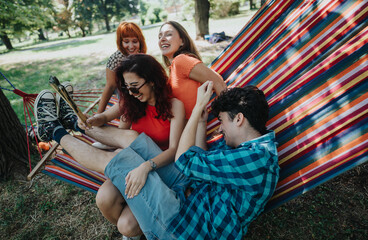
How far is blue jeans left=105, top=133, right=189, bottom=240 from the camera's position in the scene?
4.51 feet

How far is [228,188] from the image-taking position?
140 centimetres

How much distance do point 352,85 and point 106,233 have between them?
232 centimetres

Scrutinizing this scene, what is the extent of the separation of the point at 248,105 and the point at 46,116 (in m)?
1.93

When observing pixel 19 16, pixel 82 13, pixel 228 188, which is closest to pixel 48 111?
pixel 228 188

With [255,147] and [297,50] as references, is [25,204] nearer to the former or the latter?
[255,147]

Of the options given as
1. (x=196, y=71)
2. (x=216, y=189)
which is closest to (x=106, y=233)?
(x=216, y=189)

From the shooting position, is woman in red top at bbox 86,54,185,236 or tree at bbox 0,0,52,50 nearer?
woman in red top at bbox 86,54,185,236

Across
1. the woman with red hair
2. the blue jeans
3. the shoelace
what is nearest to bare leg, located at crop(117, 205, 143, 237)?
the blue jeans

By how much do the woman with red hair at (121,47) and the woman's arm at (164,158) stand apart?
1.36m

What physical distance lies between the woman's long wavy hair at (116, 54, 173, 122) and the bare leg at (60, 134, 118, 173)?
0.44 m

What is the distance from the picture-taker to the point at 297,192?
4.66 feet

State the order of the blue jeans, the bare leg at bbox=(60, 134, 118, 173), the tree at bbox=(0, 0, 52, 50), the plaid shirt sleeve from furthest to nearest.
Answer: the tree at bbox=(0, 0, 52, 50)
the bare leg at bbox=(60, 134, 118, 173)
the blue jeans
the plaid shirt sleeve

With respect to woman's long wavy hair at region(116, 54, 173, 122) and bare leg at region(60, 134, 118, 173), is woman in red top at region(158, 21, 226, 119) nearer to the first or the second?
woman's long wavy hair at region(116, 54, 173, 122)

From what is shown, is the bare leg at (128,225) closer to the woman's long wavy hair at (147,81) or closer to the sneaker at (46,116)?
the woman's long wavy hair at (147,81)
